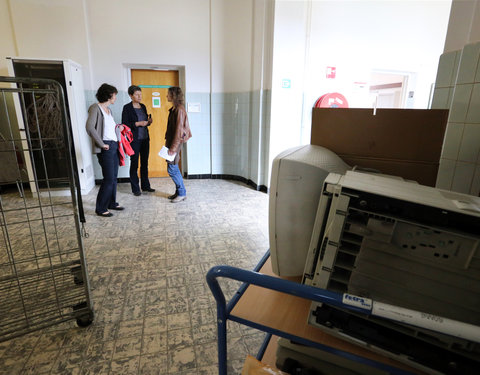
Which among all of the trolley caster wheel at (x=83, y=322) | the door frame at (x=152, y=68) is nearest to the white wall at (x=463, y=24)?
the trolley caster wheel at (x=83, y=322)

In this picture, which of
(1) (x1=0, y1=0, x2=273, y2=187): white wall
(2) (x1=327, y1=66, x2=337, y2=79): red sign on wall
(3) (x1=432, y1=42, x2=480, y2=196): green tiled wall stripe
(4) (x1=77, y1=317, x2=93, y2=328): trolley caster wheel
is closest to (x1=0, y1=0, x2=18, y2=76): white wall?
(1) (x1=0, y1=0, x2=273, y2=187): white wall

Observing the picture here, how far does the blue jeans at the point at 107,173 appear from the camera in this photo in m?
3.28

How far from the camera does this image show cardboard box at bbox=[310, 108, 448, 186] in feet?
4.19

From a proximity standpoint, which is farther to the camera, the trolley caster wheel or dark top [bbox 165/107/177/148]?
dark top [bbox 165/107/177/148]

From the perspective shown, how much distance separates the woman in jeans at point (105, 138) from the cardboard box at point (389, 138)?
8.82ft

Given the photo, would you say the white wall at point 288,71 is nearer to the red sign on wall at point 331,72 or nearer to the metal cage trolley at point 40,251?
the red sign on wall at point 331,72

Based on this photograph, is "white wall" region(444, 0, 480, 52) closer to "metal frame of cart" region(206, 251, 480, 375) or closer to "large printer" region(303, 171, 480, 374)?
"large printer" region(303, 171, 480, 374)

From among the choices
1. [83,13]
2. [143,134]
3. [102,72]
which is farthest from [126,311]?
[83,13]

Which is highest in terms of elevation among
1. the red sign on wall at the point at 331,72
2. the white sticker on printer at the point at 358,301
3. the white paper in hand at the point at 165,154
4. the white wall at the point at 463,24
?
the red sign on wall at the point at 331,72

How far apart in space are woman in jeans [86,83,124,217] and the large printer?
Answer: 3094 mm

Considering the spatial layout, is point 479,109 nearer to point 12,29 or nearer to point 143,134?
point 143,134

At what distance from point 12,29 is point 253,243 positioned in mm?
4688

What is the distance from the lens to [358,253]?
2.30 feet

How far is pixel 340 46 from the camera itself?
4.45 m
